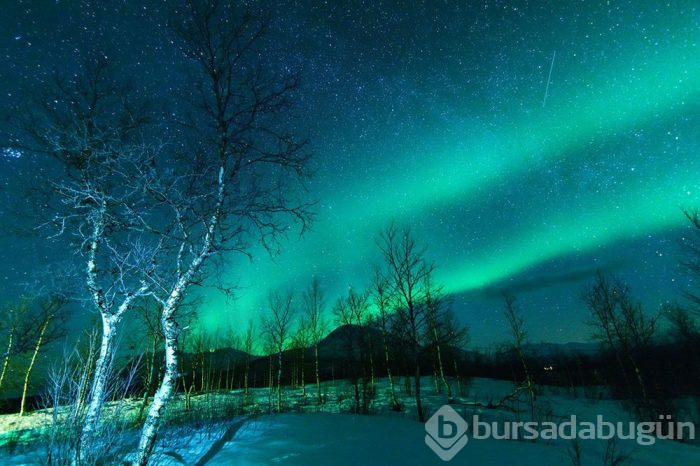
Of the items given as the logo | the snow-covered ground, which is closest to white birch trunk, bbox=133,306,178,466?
the snow-covered ground

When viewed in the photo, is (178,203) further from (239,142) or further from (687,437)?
(687,437)

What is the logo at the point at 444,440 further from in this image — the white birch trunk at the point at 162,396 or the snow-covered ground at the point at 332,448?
the white birch trunk at the point at 162,396

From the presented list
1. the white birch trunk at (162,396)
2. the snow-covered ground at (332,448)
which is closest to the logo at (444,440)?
the snow-covered ground at (332,448)

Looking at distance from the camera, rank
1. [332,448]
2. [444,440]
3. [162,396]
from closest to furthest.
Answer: [162,396]
[332,448]
[444,440]

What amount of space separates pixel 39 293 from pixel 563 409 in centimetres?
3098

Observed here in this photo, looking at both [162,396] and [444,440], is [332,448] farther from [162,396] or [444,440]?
[162,396]

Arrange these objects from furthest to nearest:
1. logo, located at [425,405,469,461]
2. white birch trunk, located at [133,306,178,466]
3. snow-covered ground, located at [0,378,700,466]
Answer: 1. logo, located at [425,405,469,461]
2. snow-covered ground, located at [0,378,700,466]
3. white birch trunk, located at [133,306,178,466]

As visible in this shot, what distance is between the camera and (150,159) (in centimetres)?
752

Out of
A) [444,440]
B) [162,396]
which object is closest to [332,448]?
[444,440]

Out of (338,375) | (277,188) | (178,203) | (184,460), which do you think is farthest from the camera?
(338,375)

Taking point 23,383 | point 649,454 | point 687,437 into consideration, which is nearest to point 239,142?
point 649,454

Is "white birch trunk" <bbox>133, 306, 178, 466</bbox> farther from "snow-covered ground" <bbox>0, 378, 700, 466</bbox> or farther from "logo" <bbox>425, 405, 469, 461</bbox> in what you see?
"logo" <bbox>425, 405, 469, 461</bbox>

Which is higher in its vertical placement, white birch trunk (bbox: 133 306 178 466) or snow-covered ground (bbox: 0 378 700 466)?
white birch trunk (bbox: 133 306 178 466)

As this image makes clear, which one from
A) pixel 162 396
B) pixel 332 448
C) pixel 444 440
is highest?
pixel 162 396
